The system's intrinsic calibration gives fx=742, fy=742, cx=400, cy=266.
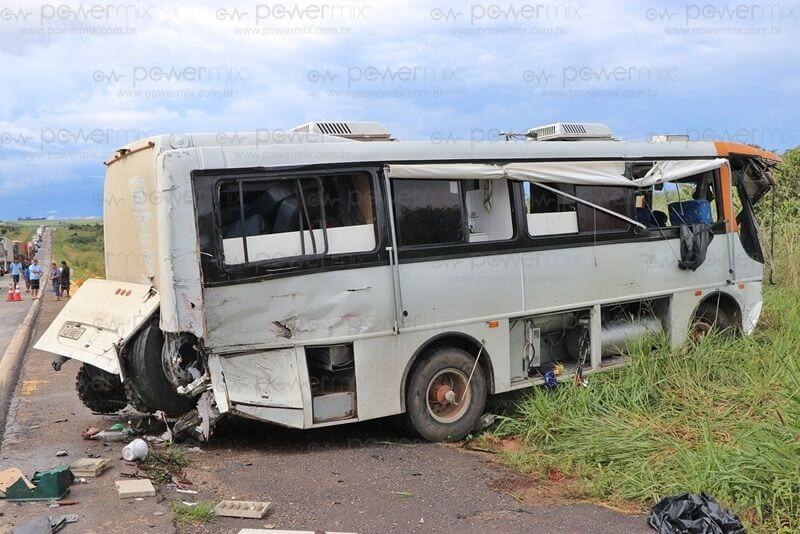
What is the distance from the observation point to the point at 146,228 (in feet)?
22.0

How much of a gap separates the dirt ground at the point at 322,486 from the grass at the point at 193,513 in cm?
4

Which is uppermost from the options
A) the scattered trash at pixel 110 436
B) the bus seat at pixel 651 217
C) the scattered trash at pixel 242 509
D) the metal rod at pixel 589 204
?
the metal rod at pixel 589 204

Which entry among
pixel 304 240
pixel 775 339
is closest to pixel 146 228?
pixel 304 240

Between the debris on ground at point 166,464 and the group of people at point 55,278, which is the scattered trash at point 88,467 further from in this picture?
the group of people at point 55,278

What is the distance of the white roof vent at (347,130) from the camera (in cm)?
711

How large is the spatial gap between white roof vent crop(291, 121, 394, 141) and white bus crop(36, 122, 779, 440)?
0.05 feet

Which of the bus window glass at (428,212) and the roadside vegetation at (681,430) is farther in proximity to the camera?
the bus window glass at (428,212)

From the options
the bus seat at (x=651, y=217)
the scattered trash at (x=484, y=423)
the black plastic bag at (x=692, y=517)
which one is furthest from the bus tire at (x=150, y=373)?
the bus seat at (x=651, y=217)

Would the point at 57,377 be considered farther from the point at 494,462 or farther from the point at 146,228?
the point at 494,462

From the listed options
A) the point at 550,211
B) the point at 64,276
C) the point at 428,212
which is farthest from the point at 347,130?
the point at 64,276

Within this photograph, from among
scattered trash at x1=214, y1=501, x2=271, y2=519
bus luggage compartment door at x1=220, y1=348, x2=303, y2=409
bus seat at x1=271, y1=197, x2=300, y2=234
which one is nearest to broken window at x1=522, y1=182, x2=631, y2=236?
bus seat at x1=271, y1=197, x2=300, y2=234

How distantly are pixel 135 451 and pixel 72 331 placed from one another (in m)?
1.70

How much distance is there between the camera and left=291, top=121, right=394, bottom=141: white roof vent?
23.3 feet

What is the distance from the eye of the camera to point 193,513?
16.2 feet
